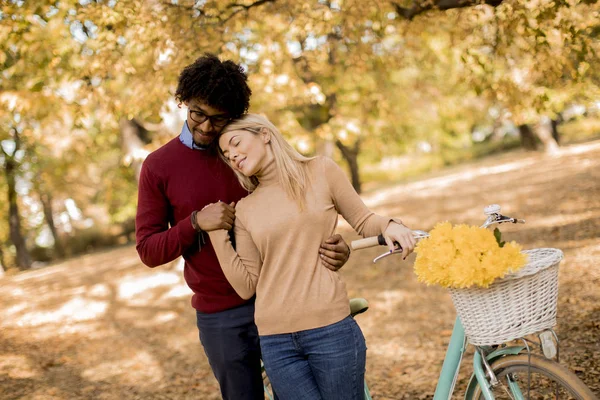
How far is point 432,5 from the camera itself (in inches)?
205

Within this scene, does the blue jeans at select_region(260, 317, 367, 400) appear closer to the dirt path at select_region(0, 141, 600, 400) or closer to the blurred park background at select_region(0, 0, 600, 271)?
the dirt path at select_region(0, 141, 600, 400)

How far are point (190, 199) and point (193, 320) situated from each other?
18.2ft

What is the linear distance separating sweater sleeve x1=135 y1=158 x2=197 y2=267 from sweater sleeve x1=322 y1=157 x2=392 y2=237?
64cm

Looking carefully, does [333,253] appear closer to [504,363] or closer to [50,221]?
[504,363]

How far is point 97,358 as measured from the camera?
661cm

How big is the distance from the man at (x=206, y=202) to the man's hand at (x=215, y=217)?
0.08 meters

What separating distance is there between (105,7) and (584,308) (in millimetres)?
5236

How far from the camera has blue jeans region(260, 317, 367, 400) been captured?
2.26 meters

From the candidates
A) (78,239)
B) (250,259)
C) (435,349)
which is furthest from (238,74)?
(78,239)

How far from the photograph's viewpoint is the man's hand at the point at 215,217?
90.4 inches

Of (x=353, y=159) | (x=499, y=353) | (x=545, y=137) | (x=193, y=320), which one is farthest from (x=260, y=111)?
(x=545, y=137)

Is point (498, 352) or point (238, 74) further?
point (238, 74)

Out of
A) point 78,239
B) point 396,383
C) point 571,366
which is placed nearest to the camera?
point 571,366

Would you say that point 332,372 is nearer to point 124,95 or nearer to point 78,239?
point 124,95
